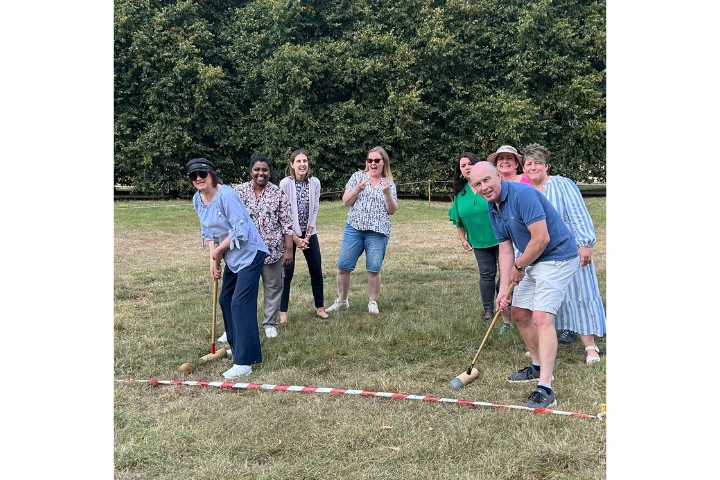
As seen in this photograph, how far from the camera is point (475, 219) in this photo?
6082 millimetres

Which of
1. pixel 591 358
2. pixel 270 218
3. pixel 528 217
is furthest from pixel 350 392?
pixel 270 218

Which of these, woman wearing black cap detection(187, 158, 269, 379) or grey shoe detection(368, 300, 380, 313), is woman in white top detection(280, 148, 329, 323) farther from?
woman wearing black cap detection(187, 158, 269, 379)

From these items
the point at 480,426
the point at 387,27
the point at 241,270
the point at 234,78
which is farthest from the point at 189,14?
the point at 480,426

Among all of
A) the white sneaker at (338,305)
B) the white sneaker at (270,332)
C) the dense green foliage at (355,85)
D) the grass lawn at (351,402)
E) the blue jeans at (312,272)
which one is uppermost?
the dense green foliage at (355,85)

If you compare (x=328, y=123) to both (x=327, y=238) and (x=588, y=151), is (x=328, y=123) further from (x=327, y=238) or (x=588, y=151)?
(x=327, y=238)

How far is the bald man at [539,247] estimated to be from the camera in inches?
155

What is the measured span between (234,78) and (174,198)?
5.99m

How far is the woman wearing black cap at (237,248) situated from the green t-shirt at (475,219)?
2.19 m

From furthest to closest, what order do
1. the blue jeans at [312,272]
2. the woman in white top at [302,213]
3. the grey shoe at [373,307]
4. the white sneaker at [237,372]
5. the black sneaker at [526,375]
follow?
the grey shoe at [373,307] < the blue jeans at [312,272] < the woman in white top at [302,213] < the white sneaker at [237,372] < the black sneaker at [526,375]

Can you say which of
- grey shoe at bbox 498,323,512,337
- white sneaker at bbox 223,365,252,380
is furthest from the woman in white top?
grey shoe at bbox 498,323,512,337

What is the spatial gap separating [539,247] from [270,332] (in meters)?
2.88

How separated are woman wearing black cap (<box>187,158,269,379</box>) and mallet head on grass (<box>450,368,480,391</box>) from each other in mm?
1511

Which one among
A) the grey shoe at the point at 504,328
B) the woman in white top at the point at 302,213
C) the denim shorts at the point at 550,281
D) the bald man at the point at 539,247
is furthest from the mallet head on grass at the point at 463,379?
the woman in white top at the point at 302,213

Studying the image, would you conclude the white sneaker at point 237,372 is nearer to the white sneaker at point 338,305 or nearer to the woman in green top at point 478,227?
the white sneaker at point 338,305
